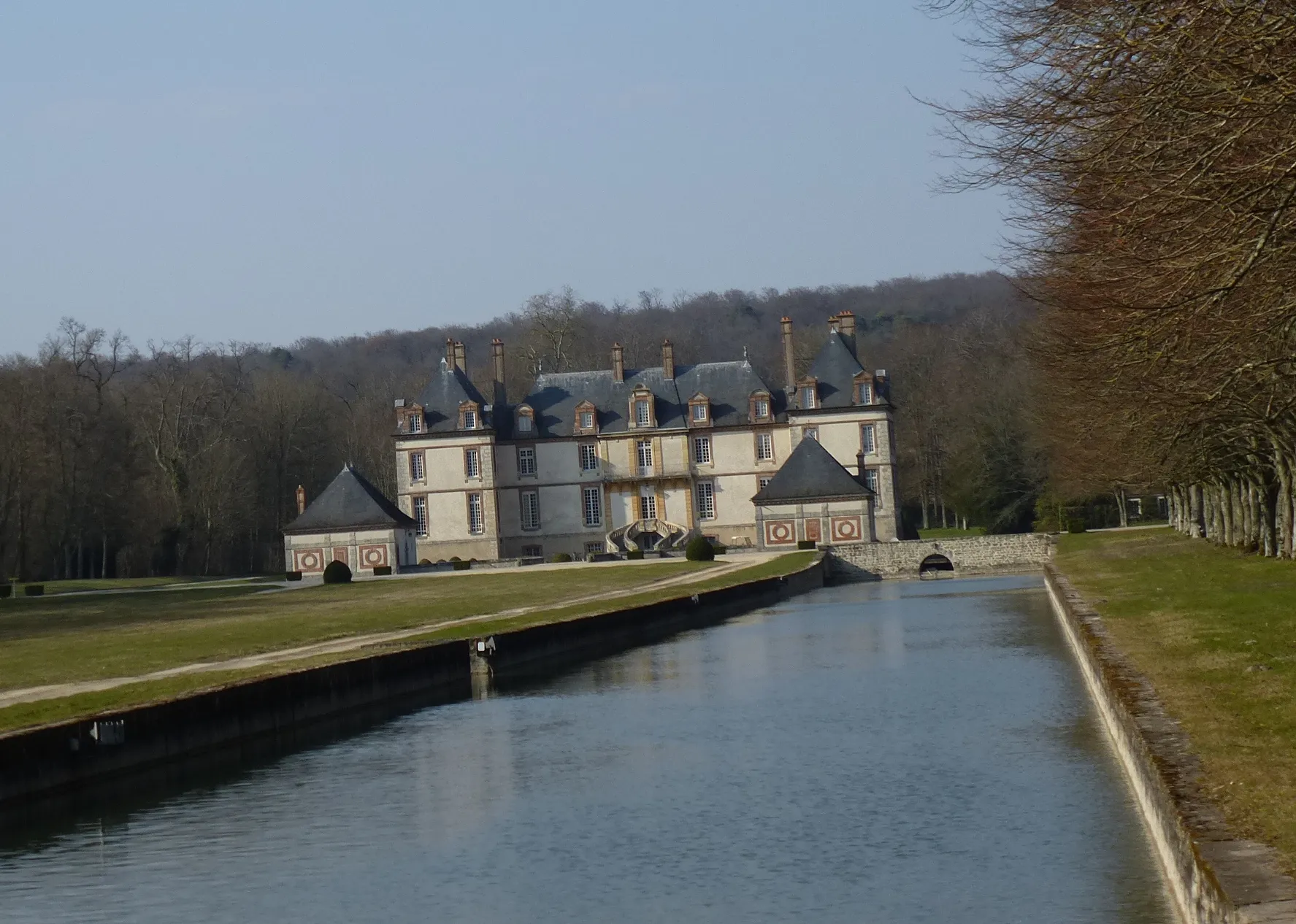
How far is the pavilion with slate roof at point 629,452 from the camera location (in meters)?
59.8

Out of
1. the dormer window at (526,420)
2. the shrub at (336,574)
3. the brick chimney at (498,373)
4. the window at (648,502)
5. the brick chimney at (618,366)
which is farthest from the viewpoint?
the brick chimney at (498,373)

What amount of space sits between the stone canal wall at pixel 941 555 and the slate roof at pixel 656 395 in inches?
386

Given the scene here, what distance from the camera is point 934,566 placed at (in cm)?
5262

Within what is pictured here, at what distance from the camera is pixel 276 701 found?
55.4ft

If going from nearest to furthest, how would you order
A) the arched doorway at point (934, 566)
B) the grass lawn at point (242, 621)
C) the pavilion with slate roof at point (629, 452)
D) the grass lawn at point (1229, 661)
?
the grass lawn at point (1229, 661) → the grass lawn at point (242, 621) → the arched doorway at point (934, 566) → the pavilion with slate roof at point (629, 452)

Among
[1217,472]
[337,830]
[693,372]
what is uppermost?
[693,372]

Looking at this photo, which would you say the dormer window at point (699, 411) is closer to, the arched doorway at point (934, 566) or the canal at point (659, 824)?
the arched doorway at point (934, 566)

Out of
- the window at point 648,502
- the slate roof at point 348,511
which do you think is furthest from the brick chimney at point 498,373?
the slate roof at point 348,511

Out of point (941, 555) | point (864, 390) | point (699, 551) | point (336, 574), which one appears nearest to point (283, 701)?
point (336, 574)

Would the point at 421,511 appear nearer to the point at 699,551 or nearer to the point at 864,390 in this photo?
the point at 699,551

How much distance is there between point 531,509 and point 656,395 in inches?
244

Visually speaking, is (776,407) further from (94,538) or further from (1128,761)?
(1128,761)

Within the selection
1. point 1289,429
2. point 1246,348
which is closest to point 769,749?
point 1246,348

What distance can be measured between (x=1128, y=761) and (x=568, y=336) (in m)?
72.5
